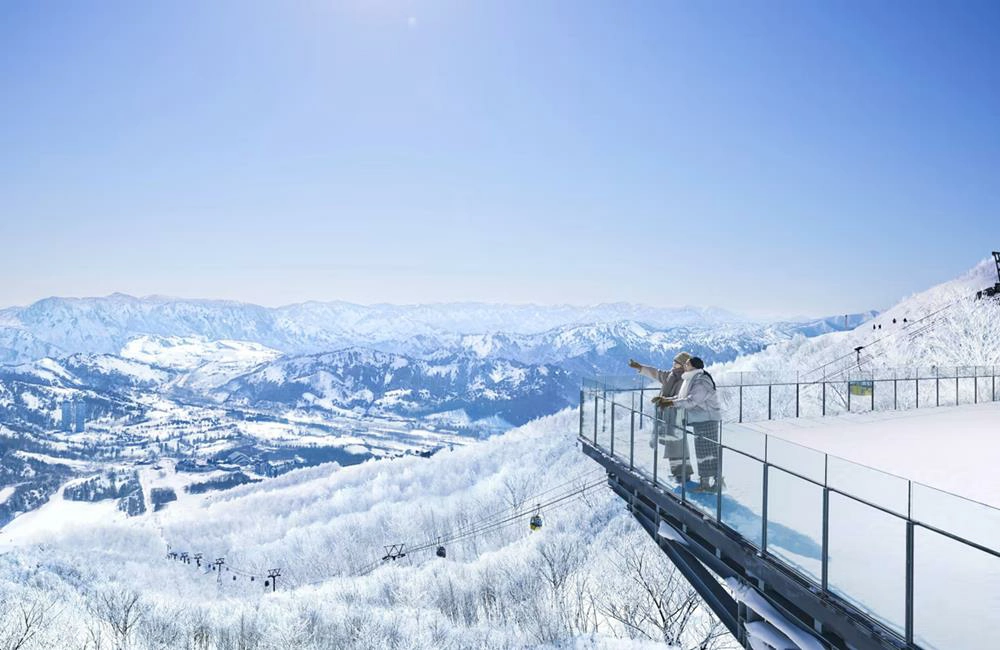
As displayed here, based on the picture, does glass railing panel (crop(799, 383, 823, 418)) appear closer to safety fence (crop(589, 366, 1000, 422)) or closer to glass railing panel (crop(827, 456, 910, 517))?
safety fence (crop(589, 366, 1000, 422))

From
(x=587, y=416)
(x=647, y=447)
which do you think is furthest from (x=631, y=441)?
(x=587, y=416)

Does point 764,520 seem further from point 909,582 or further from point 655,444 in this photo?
point 655,444

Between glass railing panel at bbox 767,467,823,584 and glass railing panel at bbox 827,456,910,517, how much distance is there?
28 cm

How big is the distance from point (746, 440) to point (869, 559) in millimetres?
2540

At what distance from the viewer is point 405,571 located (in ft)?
259

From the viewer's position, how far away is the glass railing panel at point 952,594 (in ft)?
19.5

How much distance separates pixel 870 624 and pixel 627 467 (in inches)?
300

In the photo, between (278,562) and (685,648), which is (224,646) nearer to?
(685,648)

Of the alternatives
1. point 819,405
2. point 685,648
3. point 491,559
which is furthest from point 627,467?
point 491,559

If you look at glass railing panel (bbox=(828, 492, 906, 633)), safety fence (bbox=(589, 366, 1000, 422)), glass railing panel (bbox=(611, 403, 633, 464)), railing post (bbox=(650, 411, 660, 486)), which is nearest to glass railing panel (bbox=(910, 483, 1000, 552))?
glass railing panel (bbox=(828, 492, 906, 633))

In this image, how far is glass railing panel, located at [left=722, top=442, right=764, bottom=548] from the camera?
357 inches

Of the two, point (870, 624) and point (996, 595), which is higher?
point (996, 595)

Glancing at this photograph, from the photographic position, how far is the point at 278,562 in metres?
142

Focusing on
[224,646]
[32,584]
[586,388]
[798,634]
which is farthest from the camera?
[32,584]
